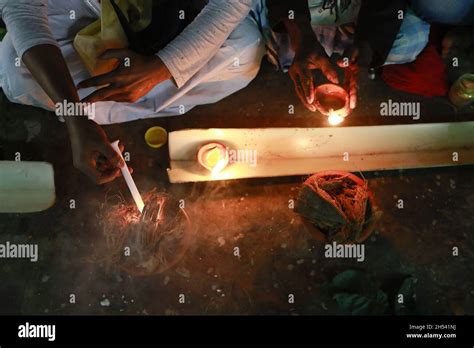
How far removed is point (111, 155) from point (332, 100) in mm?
1317

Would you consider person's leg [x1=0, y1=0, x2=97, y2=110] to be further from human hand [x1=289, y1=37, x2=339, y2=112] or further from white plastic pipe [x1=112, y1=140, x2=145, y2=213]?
human hand [x1=289, y1=37, x2=339, y2=112]

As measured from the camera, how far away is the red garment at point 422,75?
8.74 feet

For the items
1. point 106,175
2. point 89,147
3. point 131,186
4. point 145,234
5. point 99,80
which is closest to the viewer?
point 99,80

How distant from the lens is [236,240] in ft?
8.87

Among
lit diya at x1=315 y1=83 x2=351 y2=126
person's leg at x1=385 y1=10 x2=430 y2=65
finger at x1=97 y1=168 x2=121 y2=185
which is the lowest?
finger at x1=97 y1=168 x2=121 y2=185

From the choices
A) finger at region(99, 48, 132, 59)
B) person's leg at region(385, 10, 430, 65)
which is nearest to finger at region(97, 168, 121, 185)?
finger at region(99, 48, 132, 59)

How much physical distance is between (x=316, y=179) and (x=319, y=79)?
735mm

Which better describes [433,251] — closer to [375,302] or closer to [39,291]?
[375,302]

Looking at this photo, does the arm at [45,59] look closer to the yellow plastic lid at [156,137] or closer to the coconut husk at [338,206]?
the yellow plastic lid at [156,137]

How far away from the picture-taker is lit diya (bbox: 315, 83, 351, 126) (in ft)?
8.36

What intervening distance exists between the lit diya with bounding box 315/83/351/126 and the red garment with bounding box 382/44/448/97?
1.31 ft

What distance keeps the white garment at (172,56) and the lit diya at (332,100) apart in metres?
0.43

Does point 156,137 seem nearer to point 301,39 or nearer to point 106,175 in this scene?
point 106,175

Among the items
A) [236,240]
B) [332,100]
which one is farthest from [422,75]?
[236,240]
